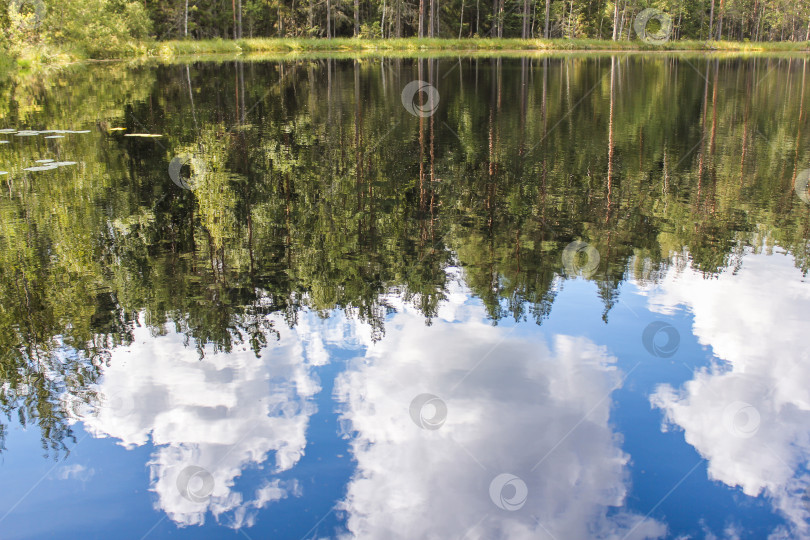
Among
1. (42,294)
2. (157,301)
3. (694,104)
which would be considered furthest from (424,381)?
(694,104)

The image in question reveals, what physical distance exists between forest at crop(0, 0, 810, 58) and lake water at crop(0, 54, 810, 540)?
122ft

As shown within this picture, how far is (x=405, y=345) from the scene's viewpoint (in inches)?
262

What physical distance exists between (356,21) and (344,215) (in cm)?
6714

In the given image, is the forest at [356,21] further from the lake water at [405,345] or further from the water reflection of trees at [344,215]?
the lake water at [405,345]

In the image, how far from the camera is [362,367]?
6215 mm

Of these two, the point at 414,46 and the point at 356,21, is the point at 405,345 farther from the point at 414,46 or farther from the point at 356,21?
the point at 356,21

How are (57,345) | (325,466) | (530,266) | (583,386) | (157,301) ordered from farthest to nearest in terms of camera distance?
(530,266) → (157,301) → (57,345) → (583,386) → (325,466)

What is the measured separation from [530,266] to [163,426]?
15.9ft

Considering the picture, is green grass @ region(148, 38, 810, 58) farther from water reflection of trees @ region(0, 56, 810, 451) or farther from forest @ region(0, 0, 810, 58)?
water reflection of trees @ region(0, 56, 810, 451)

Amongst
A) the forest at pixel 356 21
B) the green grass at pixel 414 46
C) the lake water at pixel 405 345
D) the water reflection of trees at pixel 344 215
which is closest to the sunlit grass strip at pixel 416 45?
the green grass at pixel 414 46

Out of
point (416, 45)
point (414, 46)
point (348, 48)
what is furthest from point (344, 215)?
point (348, 48)

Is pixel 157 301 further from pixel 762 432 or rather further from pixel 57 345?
pixel 762 432

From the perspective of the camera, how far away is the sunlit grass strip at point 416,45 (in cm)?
6278

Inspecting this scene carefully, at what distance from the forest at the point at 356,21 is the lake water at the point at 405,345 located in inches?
1464
